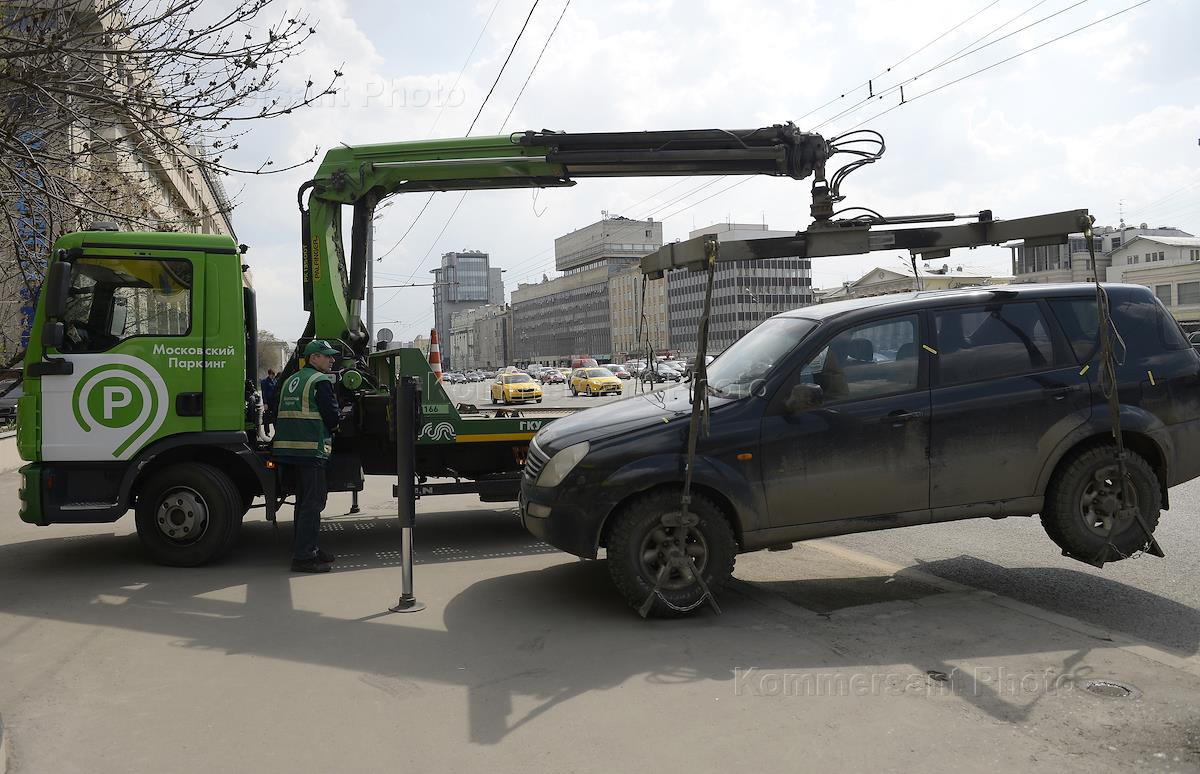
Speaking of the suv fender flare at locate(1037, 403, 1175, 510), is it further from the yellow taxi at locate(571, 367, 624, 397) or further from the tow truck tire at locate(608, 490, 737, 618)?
the yellow taxi at locate(571, 367, 624, 397)

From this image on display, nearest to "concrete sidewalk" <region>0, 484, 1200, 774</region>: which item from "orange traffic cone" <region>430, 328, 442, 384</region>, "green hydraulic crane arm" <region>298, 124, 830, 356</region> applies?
"orange traffic cone" <region>430, 328, 442, 384</region>

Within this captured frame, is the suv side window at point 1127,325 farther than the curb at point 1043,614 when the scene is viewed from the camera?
Yes

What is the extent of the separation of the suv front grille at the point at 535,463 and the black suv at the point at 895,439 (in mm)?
17

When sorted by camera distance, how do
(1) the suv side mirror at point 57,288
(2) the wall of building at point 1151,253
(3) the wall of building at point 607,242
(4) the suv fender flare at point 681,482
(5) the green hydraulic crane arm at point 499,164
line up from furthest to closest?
(3) the wall of building at point 607,242 < (2) the wall of building at point 1151,253 < (5) the green hydraulic crane arm at point 499,164 < (1) the suv side mirror at point 57,288 < (4) the suv fender flare at point 681,482

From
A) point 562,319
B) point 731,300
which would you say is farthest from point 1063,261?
point 562,319

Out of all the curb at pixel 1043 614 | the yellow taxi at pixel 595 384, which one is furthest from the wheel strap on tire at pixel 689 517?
the yellow taxi at pixel 595 384

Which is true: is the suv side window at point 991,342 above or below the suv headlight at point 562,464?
above

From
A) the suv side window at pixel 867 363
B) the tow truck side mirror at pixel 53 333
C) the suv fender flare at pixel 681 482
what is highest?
the tow truck side mirror at pixel 53 333

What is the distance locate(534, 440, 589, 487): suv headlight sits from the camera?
5.77 metres

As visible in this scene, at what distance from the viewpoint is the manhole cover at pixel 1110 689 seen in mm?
4332

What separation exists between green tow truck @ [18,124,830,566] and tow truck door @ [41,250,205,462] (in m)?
0.01

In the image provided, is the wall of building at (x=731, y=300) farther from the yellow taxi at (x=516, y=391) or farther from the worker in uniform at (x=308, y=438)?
the worker in uniform at (x=308, y=438)

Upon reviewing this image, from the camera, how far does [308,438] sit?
7.36 m

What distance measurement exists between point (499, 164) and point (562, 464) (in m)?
4.00
